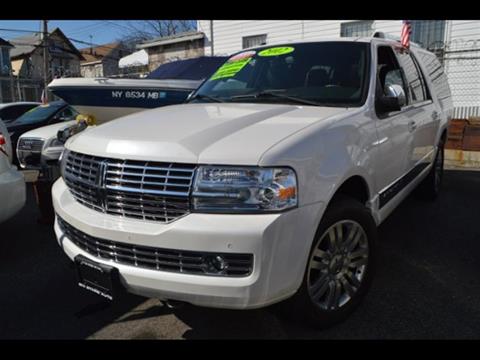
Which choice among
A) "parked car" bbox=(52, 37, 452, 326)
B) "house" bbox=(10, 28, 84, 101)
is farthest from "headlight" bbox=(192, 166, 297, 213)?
"house" bbox=(10, 28, 84, 101)

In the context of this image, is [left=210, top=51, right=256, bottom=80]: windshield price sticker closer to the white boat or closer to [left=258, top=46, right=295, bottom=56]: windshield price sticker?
[left=258, top=46, right=295, bottom=56]: windshield price sticker

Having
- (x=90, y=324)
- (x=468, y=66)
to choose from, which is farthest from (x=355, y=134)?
(x=468, y=66)

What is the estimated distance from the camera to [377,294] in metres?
3.18

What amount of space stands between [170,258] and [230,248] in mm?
351

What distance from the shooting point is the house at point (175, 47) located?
49.8 ft

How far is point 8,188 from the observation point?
3846 mm

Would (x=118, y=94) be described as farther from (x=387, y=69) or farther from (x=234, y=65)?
(x=387, y=69)

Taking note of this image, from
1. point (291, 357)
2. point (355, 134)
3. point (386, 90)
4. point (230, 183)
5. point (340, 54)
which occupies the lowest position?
point (291, 357)

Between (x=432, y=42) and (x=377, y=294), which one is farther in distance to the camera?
(x=432, y=42)

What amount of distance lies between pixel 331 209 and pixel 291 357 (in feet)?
2.97

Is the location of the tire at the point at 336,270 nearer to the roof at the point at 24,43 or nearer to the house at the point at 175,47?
the house at the point at 175,47

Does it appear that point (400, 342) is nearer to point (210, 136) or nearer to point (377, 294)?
point (377, 294)

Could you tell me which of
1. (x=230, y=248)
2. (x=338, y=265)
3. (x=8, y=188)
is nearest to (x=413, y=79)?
(x=338, y=265)

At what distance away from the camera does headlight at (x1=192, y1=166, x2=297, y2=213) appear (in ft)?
6.98
